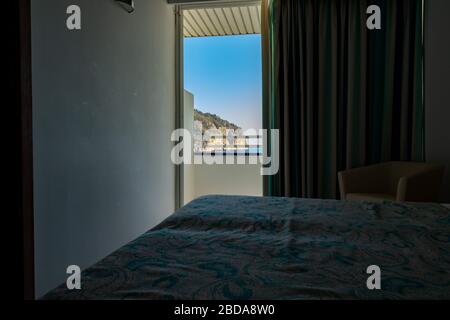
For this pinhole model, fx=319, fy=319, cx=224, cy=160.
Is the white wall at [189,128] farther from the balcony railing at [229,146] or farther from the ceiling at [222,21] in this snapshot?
the ceiling at [222,21]

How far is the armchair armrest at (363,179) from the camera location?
305 centimetres

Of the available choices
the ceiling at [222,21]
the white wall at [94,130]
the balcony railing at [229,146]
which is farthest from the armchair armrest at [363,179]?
the ceiling at [222,21]

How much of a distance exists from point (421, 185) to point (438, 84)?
1.10m

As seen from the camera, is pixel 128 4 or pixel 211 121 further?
pixel 211 121

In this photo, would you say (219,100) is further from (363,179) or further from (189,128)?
(363,179)

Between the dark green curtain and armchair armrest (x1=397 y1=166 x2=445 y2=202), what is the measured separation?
1.50 ft

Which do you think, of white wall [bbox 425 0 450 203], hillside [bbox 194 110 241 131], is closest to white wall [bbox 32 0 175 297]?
hillside [bbox 194 110 241 131]

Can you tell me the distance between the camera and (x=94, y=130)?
2109 millimetres

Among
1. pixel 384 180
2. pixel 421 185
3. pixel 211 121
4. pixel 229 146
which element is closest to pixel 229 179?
pixel 229 146

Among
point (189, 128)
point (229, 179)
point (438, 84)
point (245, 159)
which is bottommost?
point (229, 179)

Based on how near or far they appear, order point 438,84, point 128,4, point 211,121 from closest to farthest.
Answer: point 128,4 → point 438,84 → point 211,121

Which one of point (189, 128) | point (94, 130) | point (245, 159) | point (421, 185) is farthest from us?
point (189, 128)

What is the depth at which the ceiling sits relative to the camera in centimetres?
375

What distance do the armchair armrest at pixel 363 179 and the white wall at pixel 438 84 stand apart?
1.67 ft
